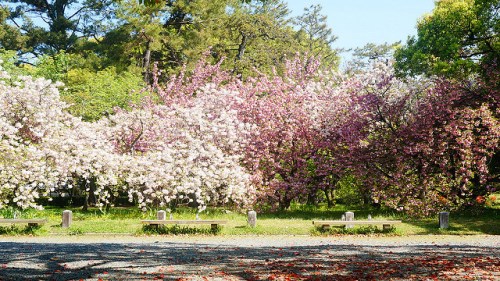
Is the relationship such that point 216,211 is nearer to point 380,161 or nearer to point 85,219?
point 85,219

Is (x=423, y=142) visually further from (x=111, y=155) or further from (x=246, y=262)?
(x=246, y=262)

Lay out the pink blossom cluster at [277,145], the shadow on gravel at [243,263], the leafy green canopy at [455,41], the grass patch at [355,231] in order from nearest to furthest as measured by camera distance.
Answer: the shadow on gravel at [243,263] → the grass patch at [355,231] → the pink blossom cluster at [277,145] → the leafy green canopy at [455,41]

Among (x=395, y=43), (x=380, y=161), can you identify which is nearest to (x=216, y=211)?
(x=380, y=161)

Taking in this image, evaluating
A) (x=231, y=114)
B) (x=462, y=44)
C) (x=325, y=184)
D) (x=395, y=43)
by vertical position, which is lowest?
(x=325, y=184)

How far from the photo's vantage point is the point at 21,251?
1085 centimetres

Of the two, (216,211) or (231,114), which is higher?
(231,114)

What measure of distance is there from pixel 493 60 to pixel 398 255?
1504cm

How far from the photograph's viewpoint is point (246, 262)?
9.79m

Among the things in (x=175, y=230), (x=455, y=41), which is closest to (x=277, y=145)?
(x=175, y=230)

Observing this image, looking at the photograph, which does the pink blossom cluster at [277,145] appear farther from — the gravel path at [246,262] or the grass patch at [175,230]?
the gravel path at [246,262]

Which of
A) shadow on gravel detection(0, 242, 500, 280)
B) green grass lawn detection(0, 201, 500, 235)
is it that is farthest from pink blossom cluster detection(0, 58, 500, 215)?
shadow on gravel detection(0, 242, 500, 280)

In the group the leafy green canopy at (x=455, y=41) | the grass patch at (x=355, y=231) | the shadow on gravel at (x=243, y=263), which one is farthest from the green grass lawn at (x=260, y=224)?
the leafy green canopy at (x=455, y=41)

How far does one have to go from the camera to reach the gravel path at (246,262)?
27.5ft

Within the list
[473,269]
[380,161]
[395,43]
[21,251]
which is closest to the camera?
[473,269]
